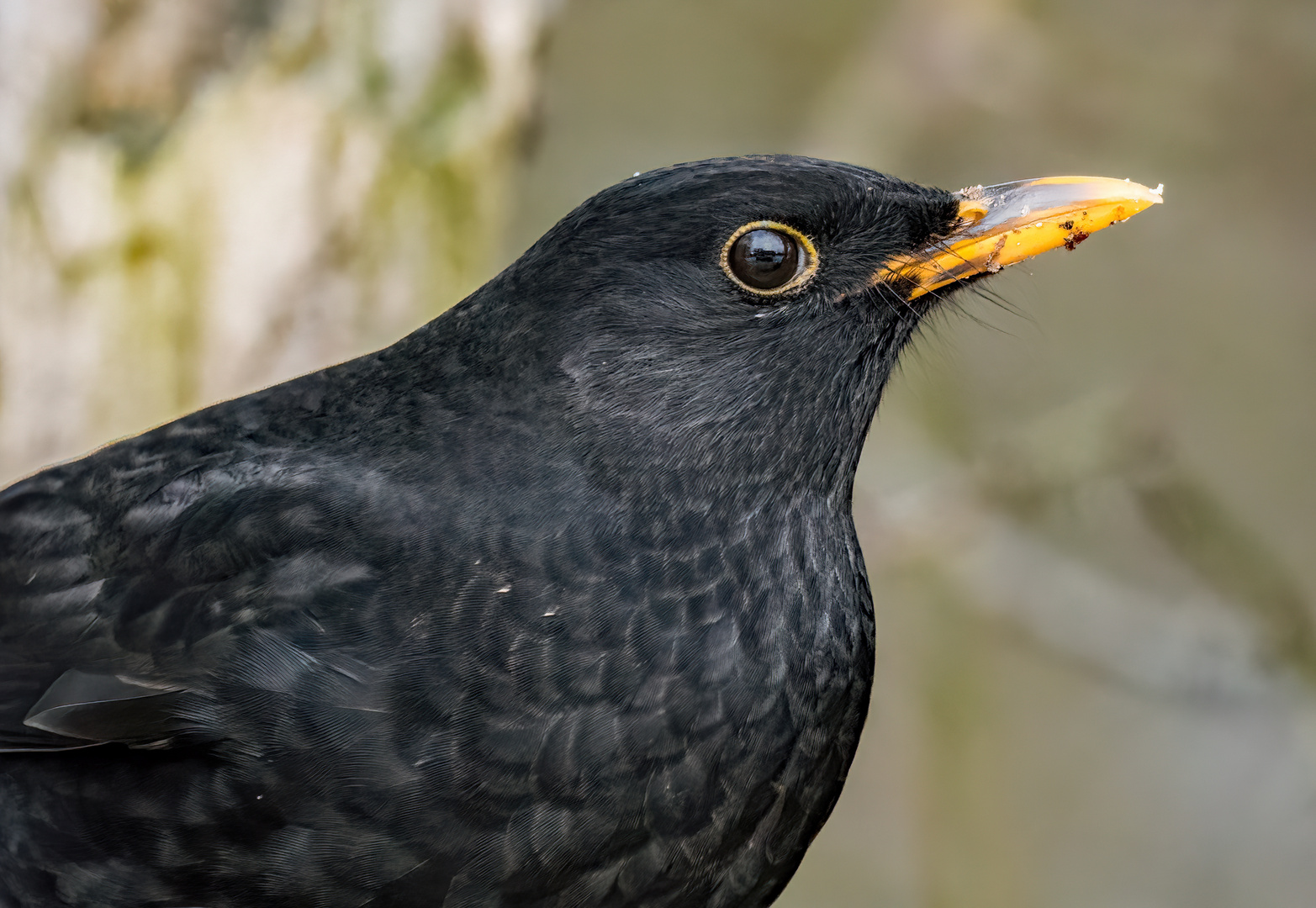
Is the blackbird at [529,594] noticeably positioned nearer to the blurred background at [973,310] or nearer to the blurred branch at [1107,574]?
the blurred background at [973,310]

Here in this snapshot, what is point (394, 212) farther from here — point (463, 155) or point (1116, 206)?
point (1116, 206)

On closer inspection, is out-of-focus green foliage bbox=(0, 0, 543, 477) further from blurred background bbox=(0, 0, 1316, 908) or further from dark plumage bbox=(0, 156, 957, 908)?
dark plumage bbox=(0, 156, 957, 908)

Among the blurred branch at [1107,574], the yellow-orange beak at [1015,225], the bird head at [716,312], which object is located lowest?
the bird head at [716,312]

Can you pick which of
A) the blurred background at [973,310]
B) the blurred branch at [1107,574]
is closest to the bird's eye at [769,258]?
the blurred background at [973,310]

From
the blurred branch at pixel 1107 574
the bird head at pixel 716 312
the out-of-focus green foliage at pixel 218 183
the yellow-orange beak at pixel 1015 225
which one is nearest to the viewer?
the bird head at pixel 716 312

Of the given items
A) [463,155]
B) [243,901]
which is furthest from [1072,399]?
[243,901]

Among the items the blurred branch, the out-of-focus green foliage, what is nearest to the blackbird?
the out-of-focus green foliage

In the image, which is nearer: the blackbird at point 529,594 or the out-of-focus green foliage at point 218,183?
the blackbird at point 529,594
